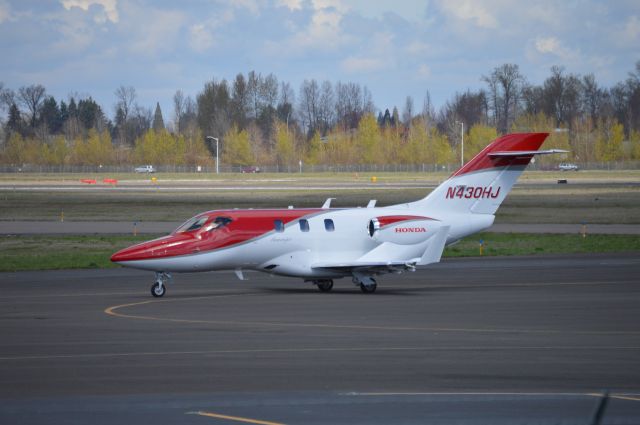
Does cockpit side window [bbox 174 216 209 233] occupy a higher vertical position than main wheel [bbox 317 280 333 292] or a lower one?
higher

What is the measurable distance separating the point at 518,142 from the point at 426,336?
13377 millimetres

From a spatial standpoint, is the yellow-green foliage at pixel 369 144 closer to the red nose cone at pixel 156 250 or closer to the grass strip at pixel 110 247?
the grass strip at pixel 110 247

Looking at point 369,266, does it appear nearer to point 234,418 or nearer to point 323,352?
point 323,352

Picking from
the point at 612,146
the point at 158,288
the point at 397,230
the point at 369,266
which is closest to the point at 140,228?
the point at 158,288

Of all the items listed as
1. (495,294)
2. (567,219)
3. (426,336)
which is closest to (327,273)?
(495,294)

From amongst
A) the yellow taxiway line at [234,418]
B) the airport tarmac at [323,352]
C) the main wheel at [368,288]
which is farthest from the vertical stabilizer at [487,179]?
the yellow taxiway line at [234,418]

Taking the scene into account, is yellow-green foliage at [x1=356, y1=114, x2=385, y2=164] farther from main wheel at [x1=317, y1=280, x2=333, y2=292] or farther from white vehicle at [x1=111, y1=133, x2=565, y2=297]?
main wheel at [x1=317, y1=280, x2=333, y2=292]

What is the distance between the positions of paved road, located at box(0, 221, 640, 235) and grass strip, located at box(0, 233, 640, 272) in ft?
8.93

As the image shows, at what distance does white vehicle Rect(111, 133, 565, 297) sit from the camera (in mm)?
29781

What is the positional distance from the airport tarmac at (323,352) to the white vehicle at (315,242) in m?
0.84

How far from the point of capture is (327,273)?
101 feet

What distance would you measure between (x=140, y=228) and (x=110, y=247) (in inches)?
397

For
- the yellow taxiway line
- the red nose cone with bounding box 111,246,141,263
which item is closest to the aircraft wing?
the red nose cone with bounding box 111,246,141,263

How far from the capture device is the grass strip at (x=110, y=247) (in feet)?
133
